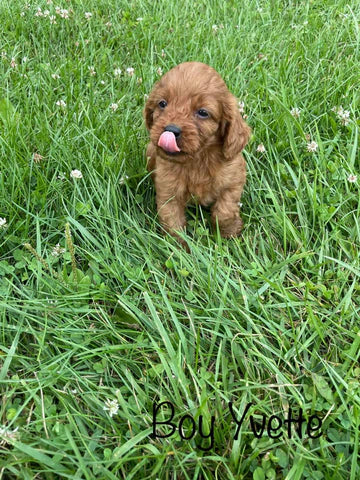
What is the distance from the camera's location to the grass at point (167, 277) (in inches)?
65.2

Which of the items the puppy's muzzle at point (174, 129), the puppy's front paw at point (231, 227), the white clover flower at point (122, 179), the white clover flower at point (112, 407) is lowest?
the white clover flower at point (112, 407)

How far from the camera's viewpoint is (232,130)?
2219 millimetres

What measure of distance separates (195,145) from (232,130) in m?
0.25

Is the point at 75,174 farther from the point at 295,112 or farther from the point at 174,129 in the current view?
the point at 295,112

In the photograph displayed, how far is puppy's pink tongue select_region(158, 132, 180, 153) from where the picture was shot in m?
2.02

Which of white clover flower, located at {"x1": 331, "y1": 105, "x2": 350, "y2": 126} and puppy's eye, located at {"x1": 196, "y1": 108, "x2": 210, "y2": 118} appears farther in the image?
white clover flower, located at {"x1": 331, "y1": 105, "x2": 350, "y2": 126}

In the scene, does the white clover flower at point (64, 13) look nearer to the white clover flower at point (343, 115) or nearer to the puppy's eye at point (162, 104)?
the puppy's eye at point (162, 104)

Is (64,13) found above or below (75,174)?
above

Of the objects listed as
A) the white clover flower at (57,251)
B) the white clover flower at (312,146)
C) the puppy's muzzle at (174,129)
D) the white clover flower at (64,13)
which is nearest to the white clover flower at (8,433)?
the white clover flower at (57,251)

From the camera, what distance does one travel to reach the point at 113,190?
2.43 meters

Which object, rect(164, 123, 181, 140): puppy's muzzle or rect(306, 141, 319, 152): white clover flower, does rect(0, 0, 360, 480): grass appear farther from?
rect(164, 123, 181, 140): puppy's muzzle

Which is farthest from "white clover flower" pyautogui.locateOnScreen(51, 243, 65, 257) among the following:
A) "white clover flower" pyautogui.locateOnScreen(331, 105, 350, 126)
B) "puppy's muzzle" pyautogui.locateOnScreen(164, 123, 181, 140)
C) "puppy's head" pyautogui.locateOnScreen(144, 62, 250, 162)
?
"white clover flower" pyautogui.locateOnScreen(331, 105, 350, 126)

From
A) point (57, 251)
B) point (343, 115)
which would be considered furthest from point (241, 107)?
point (57, 251)

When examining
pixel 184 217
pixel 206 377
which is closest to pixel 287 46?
pixel 184 217
